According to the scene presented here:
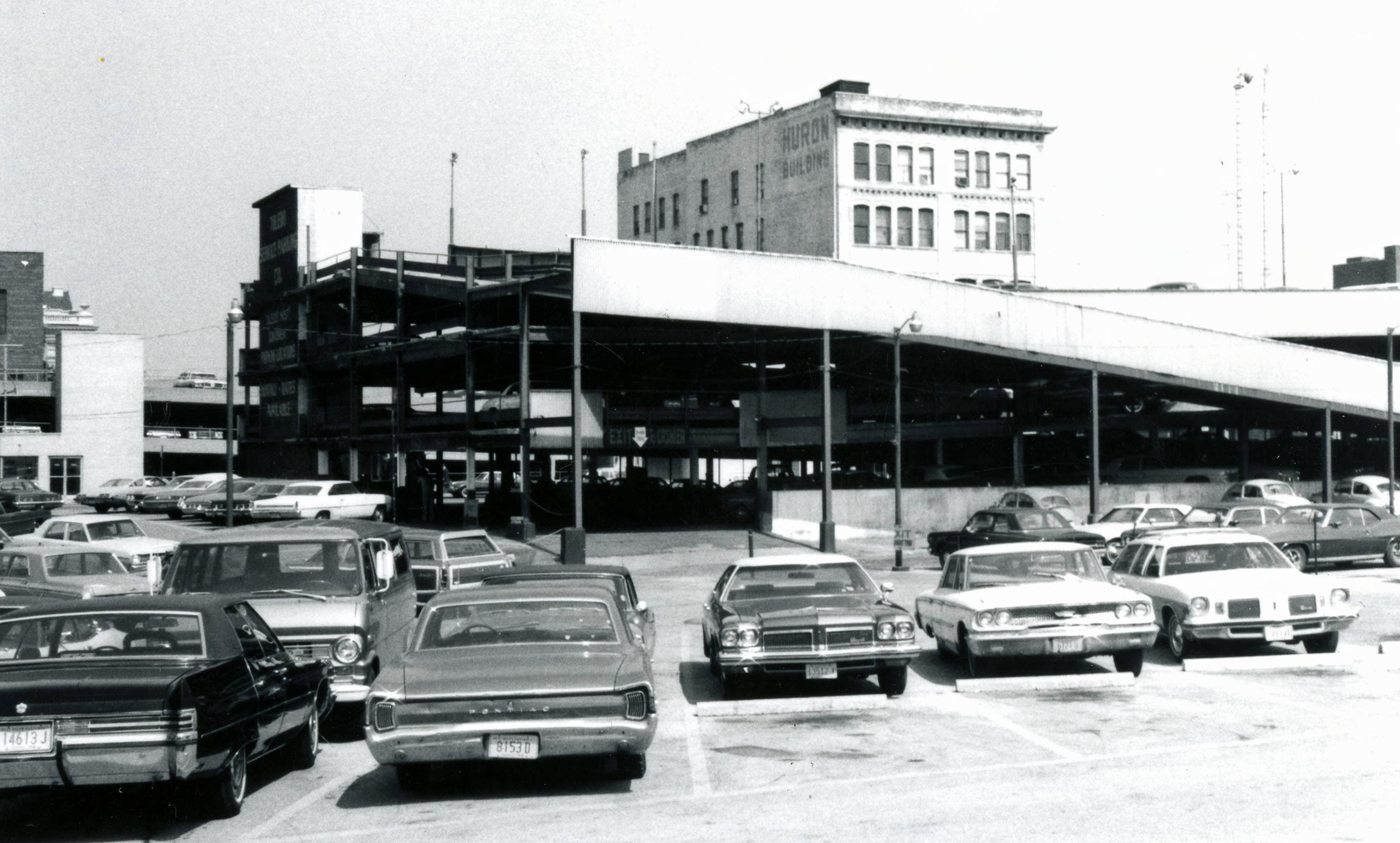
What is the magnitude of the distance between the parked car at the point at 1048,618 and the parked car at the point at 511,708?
5.51 metres

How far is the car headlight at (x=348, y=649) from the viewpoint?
1273 cm

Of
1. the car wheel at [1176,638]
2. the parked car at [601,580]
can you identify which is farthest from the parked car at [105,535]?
the car wheel at [1176,638]

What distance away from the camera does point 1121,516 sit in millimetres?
34094

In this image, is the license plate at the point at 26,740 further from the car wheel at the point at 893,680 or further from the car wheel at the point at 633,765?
the car wheel at the point at 893,680

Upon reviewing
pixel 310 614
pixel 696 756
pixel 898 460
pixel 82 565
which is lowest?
pixel 696 756

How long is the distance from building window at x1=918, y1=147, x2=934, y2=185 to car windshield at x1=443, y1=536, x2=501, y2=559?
55408 millimetres

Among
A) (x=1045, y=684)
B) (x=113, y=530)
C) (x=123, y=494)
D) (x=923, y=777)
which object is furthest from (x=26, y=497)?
(x=923, y=777)

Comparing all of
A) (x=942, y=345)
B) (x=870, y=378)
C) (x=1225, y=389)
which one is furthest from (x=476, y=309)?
(x=1225, y=389)

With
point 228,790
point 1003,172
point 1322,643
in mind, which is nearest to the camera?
point 228,790

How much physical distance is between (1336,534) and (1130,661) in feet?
55.5

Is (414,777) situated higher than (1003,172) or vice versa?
(1003,172)

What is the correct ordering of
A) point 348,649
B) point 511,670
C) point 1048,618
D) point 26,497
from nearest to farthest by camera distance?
point 511,670 → point 348,649 → point 1048,618 → point 26,497

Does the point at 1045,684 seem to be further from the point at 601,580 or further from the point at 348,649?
the point at 348,649

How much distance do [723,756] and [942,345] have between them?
113ft
